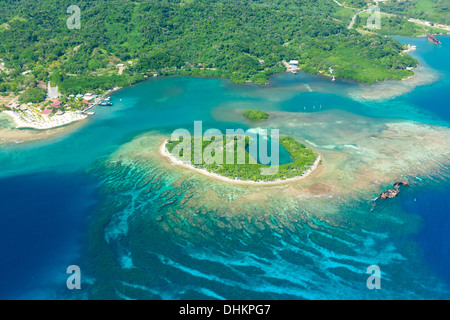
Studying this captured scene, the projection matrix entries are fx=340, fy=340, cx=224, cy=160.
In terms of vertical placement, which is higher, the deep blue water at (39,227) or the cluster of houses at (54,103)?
the cluster of houses at (54,103)

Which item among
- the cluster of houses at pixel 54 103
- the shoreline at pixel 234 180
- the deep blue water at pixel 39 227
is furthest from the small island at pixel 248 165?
the cluster of houses at pixel 54 103

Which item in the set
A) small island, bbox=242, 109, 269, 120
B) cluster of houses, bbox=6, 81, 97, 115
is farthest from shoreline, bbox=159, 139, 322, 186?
cluster of houses, bbox=6, 81, 97, 115

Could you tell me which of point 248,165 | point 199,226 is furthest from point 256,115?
point 199,226

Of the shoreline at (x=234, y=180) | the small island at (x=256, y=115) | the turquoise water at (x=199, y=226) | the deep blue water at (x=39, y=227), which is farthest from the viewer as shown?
the small island at (x=256, y=115)

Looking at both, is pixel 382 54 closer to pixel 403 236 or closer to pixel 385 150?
pixel 385 150

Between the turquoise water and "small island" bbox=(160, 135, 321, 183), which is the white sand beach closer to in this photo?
the turquoise water

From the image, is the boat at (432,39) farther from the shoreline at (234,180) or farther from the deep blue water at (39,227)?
the deep blue water at (39,227)

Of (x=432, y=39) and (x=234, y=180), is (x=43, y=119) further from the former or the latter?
(x=432, y=39)
